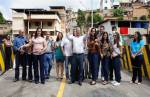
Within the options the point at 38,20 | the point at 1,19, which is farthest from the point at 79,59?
the point at 1,19

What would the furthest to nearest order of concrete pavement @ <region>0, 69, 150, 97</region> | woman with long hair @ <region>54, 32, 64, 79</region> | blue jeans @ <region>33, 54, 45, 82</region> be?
woman with long hair @ <region>54, 32, 64, 79</region>
blue jeans @ <region>33, 54, 45, 82</region>
concrete pavement @ <region>0, 69, 150, 97</region>

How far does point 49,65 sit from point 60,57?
1201 millimetres

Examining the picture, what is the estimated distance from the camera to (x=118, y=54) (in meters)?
14.1

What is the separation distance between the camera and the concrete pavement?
11609mm

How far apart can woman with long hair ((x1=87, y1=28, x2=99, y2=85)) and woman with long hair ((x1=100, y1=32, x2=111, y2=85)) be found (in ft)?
0.78

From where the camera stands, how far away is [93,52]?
13.9 meters

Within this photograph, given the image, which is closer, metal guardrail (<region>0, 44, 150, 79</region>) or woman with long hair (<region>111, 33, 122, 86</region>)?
woman with long hair (<region>111, 33, 122, 86</region>)

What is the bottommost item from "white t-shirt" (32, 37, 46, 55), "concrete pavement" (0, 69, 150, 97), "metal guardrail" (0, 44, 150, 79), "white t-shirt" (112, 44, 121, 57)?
"concrete pavement" (0, 69, 150, 97)

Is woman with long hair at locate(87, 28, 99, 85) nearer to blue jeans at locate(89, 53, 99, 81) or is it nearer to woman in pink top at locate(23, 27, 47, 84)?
blue jeans at locate(89, 53, 99, 81)

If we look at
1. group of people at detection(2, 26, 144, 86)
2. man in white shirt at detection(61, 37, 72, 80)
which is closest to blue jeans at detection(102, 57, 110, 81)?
group of people at detection(2, 26, 144, 86)

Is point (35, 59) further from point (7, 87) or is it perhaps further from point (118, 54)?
point (118, 54)

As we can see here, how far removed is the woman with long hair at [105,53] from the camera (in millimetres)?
13961

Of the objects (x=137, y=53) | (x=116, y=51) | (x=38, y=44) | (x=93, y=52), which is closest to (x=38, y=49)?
(x=38, y=44)

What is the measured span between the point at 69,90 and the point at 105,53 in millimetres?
2260
